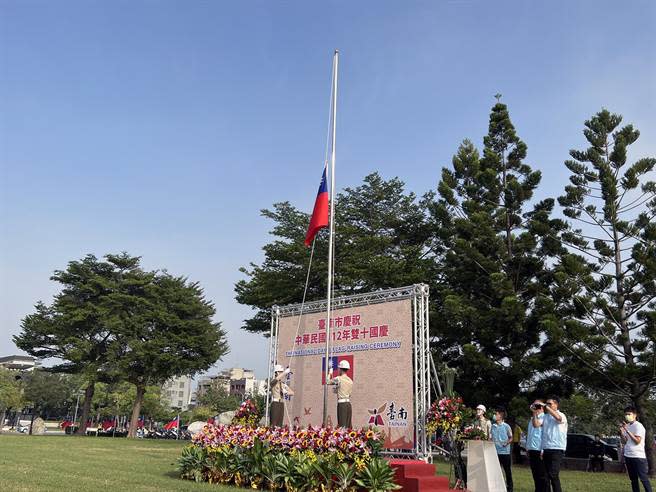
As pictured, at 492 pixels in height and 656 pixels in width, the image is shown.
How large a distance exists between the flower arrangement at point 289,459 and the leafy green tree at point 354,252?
37.2ft

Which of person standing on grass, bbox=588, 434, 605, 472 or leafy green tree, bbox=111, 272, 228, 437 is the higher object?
leafy green tree, bbox=111, 272, 228, 437

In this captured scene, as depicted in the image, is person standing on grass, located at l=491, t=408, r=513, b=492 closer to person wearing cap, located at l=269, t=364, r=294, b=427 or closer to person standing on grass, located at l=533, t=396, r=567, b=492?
person standing on grass, located at l=533, t=396, r=567, b=492

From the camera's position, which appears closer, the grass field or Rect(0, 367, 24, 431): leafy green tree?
the grass field

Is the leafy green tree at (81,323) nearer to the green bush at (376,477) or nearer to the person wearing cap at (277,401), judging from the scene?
the person wearing cap at (277,401)

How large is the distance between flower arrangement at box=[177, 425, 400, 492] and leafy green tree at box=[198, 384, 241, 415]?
46227mm

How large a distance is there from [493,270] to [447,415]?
10.1 m

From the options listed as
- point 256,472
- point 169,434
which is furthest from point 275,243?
point 169,434

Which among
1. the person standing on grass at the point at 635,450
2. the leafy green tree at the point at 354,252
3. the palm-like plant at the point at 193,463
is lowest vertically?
the palm-like plant at the point at 193,463

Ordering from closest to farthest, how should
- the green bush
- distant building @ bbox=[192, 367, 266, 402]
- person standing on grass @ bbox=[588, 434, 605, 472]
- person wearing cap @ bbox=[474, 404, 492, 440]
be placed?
1. the green bush
2. person wearing cap @ bbox=[474, 404, 492, 440]
3. person standing on grass @ bbox=[588, 434, 605, 472]
4. distant building @ bbox=[192, 367, 266, 402]

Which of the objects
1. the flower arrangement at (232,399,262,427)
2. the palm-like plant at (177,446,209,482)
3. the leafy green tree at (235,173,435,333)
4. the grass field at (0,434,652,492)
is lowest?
the grass field at (0,434,652,492)

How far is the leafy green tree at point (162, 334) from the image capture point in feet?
84.6

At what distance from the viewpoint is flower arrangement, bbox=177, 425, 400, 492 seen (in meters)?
6.45

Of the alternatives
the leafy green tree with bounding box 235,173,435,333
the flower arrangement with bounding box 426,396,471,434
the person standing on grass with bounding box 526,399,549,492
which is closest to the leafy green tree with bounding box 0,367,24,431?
the leafy green tree with bounding box 235,173,435,333

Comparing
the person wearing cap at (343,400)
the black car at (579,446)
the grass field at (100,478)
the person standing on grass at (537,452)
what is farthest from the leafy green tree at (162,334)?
the person standing on grass at (537,452)
